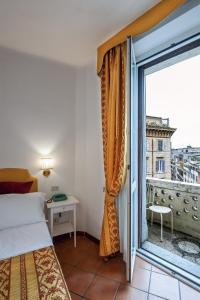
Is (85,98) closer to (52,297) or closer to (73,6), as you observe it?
(73,6)

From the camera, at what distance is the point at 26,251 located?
1.54m

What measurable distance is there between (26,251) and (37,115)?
175 centimetres

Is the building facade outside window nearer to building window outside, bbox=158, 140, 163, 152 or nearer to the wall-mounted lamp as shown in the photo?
building window outside, bbox=158, 140, 163, 152

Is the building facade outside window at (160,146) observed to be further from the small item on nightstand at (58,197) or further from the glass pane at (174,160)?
the small item on nightstand at (58,197)

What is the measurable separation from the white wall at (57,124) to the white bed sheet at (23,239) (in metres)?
0.85

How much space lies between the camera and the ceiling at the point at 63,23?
1687 millimetres

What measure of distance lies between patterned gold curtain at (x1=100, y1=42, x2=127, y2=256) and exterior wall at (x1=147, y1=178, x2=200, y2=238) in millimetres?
1227

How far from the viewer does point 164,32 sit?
1875 millimetres

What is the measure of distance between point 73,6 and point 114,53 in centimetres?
69

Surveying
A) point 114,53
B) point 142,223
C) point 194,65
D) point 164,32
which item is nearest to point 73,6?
point 114,53

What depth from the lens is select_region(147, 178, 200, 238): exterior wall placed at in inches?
106

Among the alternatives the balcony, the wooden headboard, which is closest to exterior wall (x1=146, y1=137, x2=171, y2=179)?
the balcony

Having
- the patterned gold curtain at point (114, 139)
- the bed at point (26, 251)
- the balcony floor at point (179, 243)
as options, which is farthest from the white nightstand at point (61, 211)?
the balcony floor at point (179, 243)

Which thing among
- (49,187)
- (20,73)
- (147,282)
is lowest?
(147,282)
